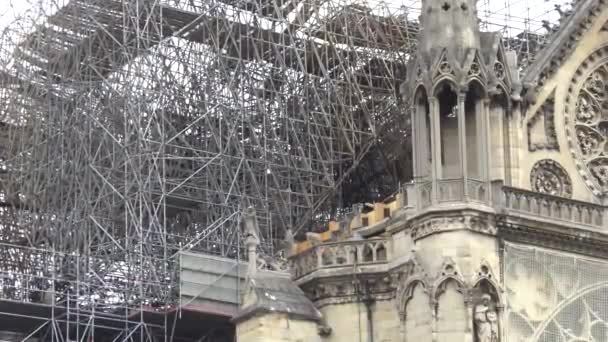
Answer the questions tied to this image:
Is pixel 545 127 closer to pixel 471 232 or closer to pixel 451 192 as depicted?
pixel 451 192

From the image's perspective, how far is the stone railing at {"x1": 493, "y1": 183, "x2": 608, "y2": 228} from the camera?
36.9m

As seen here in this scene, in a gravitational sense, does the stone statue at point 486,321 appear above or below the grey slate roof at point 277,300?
below

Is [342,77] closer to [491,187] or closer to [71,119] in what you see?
[71,119]

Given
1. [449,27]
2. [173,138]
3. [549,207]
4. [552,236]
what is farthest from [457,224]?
[173,138]

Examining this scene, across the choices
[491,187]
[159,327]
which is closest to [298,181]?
[159,327]

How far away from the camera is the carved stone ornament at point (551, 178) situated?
126ft

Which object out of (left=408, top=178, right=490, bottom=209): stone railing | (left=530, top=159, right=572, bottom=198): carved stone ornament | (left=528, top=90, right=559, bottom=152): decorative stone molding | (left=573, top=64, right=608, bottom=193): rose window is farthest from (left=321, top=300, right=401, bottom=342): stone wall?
(left=573, top=64, right=608, bottom=193): rose window

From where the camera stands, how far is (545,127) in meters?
39.1

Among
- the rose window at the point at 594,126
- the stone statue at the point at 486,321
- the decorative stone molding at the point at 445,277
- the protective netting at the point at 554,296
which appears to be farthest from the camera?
the rose window at the point at 594,126

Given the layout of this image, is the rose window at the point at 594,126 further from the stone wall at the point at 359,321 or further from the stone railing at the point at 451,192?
the stone wall at the point at 359,321

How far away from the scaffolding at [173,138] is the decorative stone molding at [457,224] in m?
6.48

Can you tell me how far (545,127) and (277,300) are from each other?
7.38 metres

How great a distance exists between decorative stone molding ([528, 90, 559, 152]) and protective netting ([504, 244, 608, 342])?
2706mm

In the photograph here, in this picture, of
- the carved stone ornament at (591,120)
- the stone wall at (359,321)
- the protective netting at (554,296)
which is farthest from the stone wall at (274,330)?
the carved stone ornament at (591,120)
